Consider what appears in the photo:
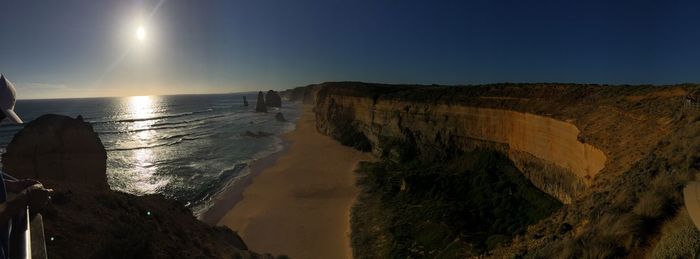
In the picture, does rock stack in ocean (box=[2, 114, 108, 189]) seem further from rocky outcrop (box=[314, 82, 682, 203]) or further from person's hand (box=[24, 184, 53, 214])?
rocky outcrop (box=[314, 82, 682, 203])

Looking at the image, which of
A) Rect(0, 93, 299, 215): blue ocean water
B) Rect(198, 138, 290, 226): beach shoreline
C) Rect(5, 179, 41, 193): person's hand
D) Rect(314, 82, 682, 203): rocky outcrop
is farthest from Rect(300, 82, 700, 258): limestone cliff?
Rect(0, 93, 299, 215): blue ocean water

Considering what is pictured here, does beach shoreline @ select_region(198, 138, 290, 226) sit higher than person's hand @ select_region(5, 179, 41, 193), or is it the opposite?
person's hand @ select_region(5, 179, 41, 193)

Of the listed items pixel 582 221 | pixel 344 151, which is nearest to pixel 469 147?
pixel 344 151

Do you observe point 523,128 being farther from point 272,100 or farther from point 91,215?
point 272,100

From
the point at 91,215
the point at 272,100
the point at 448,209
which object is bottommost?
→ the point at 448,209

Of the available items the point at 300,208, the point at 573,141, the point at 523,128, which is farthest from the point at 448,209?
the point at 300,208

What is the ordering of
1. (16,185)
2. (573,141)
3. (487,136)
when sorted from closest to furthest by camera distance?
1. (16,185)
2. (573,141)
3. (487,136)
